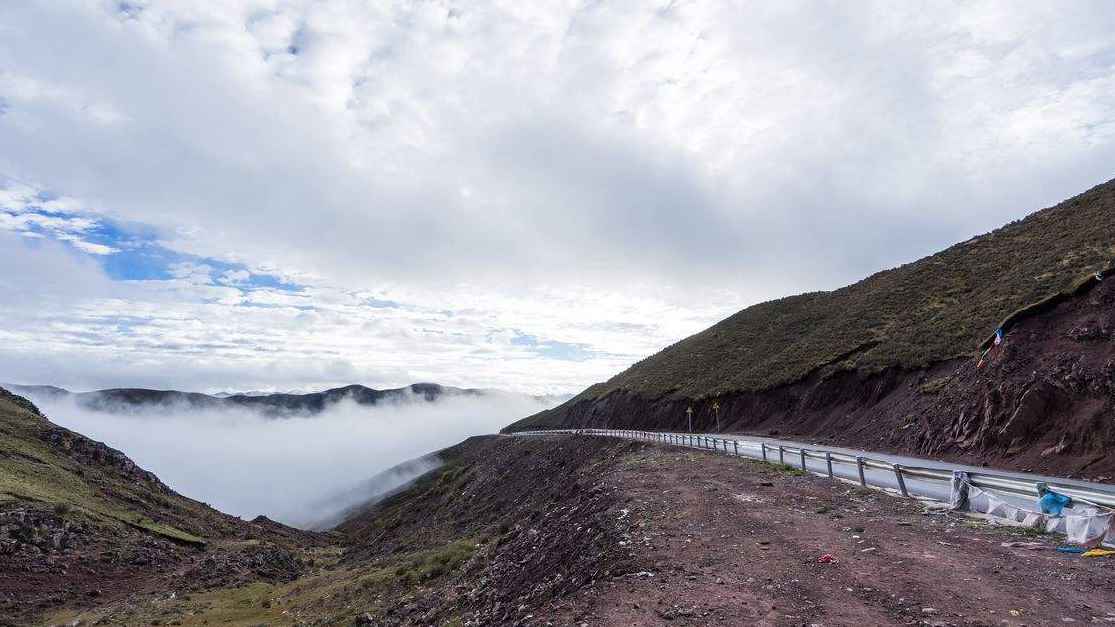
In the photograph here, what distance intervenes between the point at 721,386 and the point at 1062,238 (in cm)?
2813

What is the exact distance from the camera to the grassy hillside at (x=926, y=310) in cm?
3288

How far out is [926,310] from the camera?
42.9 m

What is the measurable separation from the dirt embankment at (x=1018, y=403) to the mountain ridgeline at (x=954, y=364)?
0.06 metres

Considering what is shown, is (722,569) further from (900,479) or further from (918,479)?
(918,479)

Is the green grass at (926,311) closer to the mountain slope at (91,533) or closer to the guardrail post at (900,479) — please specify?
the guardrail post at (900,479)

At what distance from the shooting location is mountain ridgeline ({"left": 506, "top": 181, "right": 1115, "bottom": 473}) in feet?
69.6

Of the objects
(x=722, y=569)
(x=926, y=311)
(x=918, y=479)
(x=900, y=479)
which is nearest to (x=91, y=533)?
(x=722, y=569)

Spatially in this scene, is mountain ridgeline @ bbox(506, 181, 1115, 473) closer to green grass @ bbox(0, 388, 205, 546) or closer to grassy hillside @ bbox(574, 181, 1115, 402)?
grassy hillside @ bbox(574, 181, 1115, 402)

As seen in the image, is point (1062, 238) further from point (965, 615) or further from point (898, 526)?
point (965, 615)

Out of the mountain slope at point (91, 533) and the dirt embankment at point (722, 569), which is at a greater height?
the dirt embankment at point (722, 569)

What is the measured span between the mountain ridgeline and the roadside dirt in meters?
11.6

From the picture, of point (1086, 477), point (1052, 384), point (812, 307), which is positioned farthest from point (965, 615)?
point (812, 307)

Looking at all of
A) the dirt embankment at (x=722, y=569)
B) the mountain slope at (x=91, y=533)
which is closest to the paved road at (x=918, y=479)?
the dirt embankment at (x=722, y=569)

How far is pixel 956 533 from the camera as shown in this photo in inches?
443
